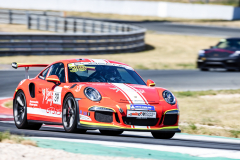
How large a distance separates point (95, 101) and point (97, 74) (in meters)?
1.00

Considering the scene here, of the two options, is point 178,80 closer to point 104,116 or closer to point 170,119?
point 170,119

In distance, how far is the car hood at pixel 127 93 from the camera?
711cm

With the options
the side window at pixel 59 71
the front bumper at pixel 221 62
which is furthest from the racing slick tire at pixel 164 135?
the front bumper at pixel 221 62

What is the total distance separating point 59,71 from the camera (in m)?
8.10

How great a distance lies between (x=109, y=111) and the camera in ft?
22.7

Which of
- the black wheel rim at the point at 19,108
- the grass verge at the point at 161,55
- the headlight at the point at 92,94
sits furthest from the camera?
the grass verge at the point at 161,55

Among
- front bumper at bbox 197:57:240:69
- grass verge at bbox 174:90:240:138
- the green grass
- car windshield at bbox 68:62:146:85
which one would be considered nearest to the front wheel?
car windshield at bbox 68:62:146:85

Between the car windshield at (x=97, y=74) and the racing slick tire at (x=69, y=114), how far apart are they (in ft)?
1.65

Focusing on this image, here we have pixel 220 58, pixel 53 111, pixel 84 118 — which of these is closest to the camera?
pixel 84 118

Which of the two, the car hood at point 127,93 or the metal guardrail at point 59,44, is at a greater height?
the car hood at point 127,93

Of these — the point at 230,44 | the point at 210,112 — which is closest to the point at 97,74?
the point at 210,112

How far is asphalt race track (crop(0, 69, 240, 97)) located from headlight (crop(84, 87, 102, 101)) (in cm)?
604

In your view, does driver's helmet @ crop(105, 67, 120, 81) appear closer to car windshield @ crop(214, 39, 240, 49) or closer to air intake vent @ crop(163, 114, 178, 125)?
air intake vent @ crop(163, 114, 178, 125)

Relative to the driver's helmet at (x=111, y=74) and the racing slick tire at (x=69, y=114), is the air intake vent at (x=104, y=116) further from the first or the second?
the driver's helmet at (x=111, y=74)
